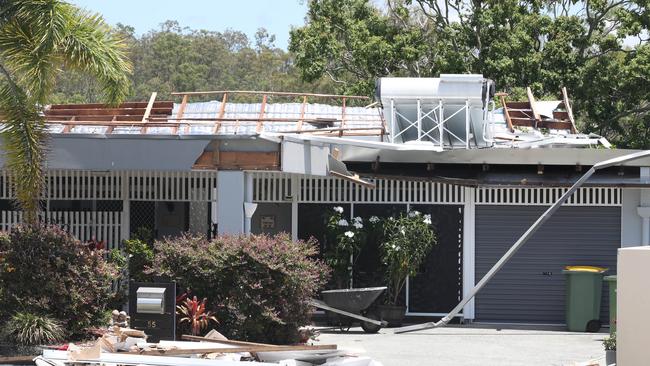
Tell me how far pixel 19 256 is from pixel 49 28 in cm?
350

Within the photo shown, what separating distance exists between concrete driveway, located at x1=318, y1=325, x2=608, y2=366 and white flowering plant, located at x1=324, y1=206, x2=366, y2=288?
1.34m

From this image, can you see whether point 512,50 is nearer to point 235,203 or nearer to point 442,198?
point 442,198

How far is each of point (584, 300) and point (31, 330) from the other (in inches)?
426

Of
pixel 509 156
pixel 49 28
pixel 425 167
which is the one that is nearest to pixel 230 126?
pixel 425 167

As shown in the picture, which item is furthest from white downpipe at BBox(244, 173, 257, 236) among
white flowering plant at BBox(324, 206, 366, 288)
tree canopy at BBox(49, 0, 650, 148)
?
tree canopy at BBox(49, 0, 650, 148)

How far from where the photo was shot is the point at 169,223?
23344 millimetres

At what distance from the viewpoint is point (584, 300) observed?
2233cm

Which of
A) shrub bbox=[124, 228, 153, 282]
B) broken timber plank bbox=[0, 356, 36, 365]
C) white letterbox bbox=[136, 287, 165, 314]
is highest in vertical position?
shrub bbox=[124, 228, 153, 282]

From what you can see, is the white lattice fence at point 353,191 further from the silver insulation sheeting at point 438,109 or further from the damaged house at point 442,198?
the silver insulation sheeting at point 438,109

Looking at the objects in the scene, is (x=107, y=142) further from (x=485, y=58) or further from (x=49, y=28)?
(x=485, y=58)

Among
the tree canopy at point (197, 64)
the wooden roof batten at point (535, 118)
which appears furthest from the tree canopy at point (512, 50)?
the tree canopy at point (197, 64)

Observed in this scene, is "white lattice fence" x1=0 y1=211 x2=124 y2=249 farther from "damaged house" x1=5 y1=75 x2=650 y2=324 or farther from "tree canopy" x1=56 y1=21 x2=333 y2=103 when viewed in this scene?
"tree canopy" x1=56 y1=21 x2=333 y2=103

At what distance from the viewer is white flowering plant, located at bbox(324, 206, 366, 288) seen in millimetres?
22641

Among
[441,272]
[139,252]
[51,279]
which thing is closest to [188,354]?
[51,279]
